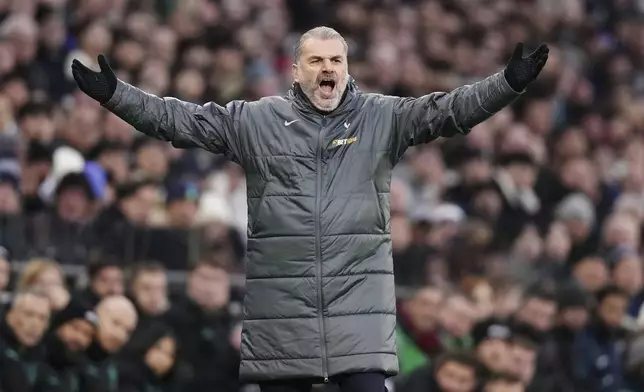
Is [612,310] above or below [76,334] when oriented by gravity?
above

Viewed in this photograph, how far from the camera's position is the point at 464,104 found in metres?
7.32

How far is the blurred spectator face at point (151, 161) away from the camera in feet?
44.6

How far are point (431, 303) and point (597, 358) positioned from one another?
1.52 metres

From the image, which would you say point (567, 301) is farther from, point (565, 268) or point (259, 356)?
point (259, 356)

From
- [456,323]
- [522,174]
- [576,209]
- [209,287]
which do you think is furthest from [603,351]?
[209,287]

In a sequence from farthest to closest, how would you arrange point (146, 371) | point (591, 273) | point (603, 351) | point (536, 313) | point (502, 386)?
point (591, 273)
point (603, 351)
point (536, 313)
point (502, 386)
point (146, 371)

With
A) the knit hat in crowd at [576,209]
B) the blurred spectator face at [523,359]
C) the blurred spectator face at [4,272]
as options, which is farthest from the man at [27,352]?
the knit hat in crowd at [576,209]

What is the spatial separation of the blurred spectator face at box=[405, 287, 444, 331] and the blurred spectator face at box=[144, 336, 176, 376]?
2066 millimetres

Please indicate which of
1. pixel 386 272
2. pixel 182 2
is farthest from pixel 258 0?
pixel 386 272

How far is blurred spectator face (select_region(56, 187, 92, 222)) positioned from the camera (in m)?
12.0

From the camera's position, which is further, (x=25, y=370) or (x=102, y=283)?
(x=102, y=283)

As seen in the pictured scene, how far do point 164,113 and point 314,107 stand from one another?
0.62m

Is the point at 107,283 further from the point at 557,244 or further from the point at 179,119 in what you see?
the point at 557,244

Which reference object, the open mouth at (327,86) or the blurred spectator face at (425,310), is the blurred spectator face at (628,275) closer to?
the blurred spectator face at (425,310)
